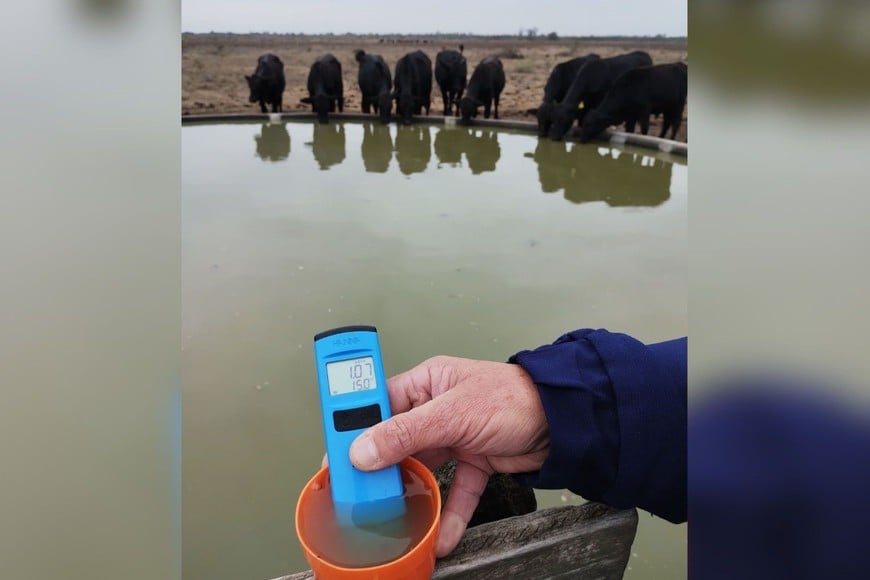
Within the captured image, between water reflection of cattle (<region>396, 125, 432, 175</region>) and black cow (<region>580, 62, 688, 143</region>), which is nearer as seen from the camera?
water reflection of cattle (<region>396, 125, 432, 175</region>)

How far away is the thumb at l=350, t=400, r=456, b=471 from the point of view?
24.6 inches

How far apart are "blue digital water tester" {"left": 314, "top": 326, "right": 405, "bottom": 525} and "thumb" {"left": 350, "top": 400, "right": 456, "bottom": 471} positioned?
1cm

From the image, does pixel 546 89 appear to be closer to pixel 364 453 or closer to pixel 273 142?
pixel 273 142

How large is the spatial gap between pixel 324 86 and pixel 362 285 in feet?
22.3

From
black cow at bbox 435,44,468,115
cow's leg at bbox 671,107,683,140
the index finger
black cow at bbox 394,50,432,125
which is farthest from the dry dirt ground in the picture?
the index finger

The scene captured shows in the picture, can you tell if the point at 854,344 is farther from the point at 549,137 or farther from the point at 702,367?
the point at 549,137

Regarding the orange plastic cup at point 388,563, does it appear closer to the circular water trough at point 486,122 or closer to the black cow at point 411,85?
the circular water trough at point 486,122

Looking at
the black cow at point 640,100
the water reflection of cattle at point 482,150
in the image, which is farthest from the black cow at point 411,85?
the black cow at point 640,100

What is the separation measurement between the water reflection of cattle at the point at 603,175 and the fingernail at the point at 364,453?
385cm

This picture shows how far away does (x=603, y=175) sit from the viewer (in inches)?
206

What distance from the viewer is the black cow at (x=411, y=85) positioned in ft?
27.5

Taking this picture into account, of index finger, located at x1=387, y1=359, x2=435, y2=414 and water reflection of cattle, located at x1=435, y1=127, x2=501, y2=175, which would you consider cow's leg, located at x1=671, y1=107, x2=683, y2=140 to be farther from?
index finger, located at x1=387, y1=359, x2=435, y2=414

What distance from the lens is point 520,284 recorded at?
275 centimetres

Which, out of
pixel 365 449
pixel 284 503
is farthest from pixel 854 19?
pixel 284 503
